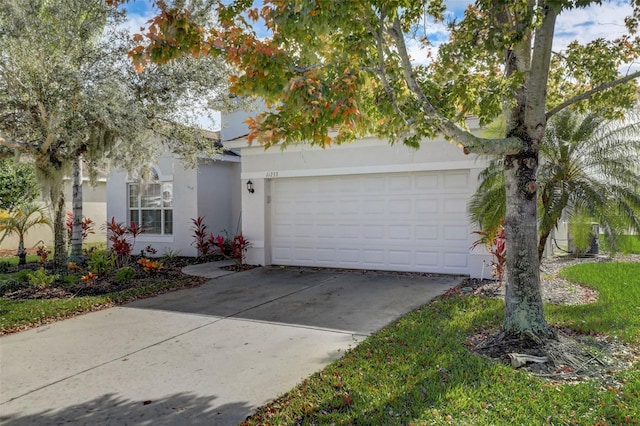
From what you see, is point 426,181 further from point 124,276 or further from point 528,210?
point 124,276

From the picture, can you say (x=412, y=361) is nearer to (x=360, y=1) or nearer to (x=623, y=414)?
(x=623, y=414)

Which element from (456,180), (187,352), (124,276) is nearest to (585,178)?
(456,180)

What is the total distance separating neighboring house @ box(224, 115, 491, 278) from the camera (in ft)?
31.3

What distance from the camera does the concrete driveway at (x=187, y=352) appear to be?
12.4 feet

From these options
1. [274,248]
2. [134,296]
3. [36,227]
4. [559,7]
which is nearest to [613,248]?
[559,7]

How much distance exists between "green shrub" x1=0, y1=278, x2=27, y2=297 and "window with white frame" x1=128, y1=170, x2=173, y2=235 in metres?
5.71

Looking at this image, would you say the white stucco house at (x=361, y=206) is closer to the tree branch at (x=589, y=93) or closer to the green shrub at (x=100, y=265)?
A: the green shrub at (x=100, y=265)

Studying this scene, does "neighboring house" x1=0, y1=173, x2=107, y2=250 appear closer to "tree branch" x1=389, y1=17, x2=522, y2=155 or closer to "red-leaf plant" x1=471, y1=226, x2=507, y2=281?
"red-leaf plant" x1=471, y1=226, x2=507, y2=281

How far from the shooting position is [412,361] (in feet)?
15.0

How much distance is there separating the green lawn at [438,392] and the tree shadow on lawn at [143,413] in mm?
281

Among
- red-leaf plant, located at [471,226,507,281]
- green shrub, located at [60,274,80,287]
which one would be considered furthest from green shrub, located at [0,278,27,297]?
red-leaf plant, located at [471,226,507,281]

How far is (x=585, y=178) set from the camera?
7.73m

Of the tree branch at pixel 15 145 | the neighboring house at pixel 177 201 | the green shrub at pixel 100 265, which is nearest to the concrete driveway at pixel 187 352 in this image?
the green shrub at pixel 100 265

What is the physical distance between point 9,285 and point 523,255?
8814 mm
